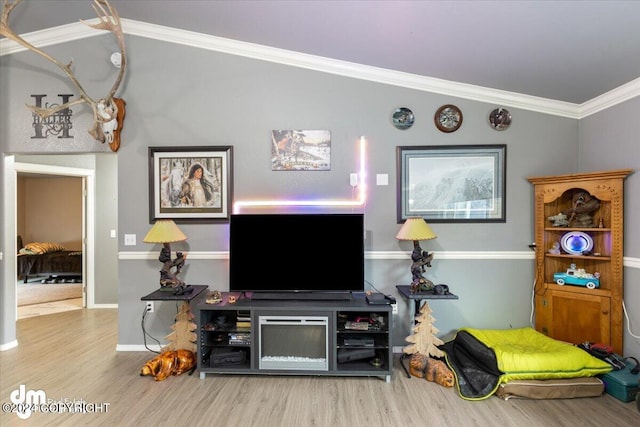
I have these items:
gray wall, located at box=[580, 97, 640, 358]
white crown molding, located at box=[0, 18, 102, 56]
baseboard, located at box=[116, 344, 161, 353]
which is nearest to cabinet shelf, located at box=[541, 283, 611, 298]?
gray wall, located at box=[580, 97, 640, 358]

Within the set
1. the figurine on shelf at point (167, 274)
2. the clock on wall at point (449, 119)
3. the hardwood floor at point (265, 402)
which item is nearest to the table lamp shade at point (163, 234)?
the figurine on shelf at point (167, 274)

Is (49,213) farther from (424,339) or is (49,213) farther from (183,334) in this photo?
(424,339)

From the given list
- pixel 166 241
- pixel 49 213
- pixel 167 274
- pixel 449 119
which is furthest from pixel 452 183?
pixel 49 213

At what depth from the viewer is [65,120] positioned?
10.1ft

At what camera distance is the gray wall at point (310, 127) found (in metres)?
2.99

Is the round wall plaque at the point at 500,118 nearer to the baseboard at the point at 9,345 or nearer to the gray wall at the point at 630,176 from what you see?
the gray wall at the point at 630,176

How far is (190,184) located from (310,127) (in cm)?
136

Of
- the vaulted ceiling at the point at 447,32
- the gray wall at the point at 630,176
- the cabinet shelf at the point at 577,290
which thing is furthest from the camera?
the cabinet shelf at the point at 577,290

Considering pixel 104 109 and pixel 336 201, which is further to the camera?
pixel 336 201

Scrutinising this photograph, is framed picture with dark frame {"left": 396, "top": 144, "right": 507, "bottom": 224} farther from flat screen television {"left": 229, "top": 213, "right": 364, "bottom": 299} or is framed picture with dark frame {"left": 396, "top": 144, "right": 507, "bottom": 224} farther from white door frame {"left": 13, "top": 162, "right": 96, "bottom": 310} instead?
white door frame {"left": 13, "top": 162, "right": 96, "bottom": 310}

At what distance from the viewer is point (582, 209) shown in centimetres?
268

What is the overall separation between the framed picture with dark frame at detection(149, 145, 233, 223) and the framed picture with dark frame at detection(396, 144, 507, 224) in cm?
178

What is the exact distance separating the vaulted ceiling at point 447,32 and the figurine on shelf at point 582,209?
95 centimetres

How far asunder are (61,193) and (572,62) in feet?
31.8
